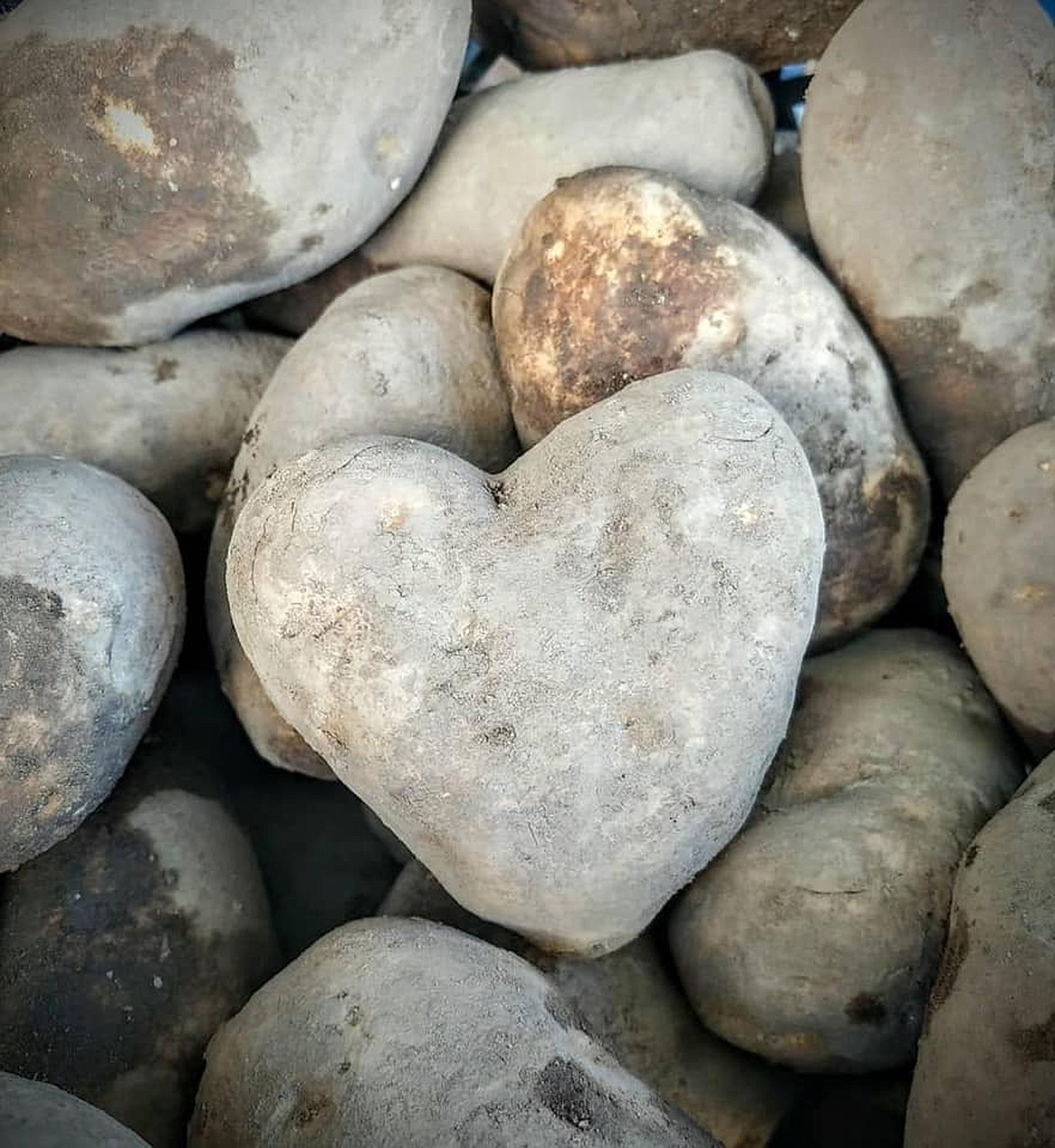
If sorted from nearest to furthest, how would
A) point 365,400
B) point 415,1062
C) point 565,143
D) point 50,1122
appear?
1. point 50,1122
2. point 415,1062
3. point 365,400
4. point 565,143

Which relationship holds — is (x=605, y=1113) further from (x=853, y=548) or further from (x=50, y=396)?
(x=50, y=396)

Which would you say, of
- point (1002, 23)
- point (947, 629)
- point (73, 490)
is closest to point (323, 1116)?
point (73, 490)

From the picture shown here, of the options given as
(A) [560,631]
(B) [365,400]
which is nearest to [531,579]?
(A) [560,631]

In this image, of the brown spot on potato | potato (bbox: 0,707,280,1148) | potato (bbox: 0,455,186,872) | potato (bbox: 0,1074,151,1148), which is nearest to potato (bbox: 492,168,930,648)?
the brown spot on potato

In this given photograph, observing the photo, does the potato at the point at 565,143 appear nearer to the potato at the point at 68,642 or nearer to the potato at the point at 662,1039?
the potato at the point at 68,642

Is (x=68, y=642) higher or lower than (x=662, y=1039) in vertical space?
higher

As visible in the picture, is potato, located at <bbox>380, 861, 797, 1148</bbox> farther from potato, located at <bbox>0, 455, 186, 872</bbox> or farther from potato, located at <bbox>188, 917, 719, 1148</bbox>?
potato, located at <bbox>0, 455, 186, 872</bbox>

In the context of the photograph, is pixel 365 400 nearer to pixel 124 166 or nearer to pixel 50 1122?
pixel 124 166
